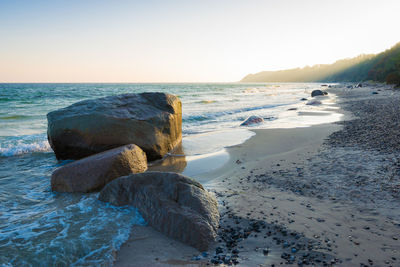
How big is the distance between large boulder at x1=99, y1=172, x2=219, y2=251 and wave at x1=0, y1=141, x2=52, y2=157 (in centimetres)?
503

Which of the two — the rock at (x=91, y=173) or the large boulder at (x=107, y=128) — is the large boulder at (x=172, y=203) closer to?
the rock at (x=91, y=173)

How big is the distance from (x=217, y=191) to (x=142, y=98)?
13.3 ft

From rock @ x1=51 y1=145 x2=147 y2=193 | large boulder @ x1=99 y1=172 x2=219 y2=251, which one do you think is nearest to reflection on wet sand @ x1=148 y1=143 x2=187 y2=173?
rock @ x1=51 y1=145 x2=147 y2=193

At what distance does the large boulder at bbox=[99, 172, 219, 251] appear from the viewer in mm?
2904

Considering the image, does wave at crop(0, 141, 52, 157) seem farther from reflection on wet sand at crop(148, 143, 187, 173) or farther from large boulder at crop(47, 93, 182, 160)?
reflection on wet sand at crop(148, 143, 187, 173)

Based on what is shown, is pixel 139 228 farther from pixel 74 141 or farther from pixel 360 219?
pixel 74 141

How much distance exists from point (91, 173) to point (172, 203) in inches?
82.7

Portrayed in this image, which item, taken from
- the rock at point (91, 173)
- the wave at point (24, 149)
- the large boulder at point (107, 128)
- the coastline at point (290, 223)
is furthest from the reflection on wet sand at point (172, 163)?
the wave at point (24, 149)

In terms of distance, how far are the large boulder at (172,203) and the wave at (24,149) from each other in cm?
503

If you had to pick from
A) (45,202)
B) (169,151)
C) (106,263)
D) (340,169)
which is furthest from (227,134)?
(106,263)

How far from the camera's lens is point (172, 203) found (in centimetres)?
324

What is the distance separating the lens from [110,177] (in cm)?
460

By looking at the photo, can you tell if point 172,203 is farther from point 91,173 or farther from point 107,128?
point 107,128

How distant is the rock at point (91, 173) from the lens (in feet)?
14.7
